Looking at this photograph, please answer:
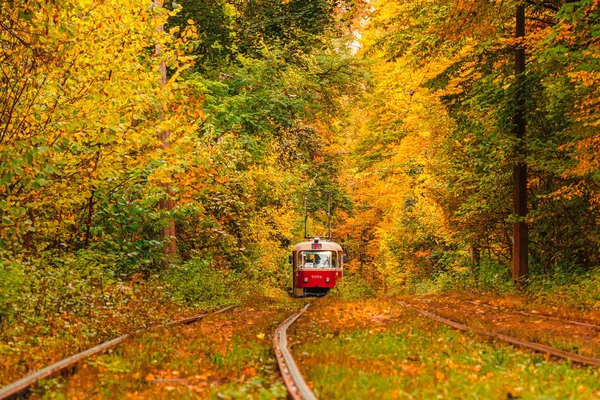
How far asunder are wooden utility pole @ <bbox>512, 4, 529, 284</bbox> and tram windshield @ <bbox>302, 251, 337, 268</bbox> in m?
11.9

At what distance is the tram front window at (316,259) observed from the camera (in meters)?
31.8

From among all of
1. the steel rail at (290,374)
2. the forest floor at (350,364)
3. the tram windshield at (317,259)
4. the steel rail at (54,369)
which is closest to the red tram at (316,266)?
the tram windshield at (317,259)

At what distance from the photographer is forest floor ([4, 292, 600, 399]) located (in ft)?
20.8

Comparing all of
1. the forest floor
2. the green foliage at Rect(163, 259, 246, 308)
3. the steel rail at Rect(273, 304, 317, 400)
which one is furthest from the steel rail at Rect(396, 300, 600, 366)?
the green foliage at Rect(163, 259, 246, 308)

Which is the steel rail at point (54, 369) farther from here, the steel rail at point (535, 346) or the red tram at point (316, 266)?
the red tram at point (316, 266)

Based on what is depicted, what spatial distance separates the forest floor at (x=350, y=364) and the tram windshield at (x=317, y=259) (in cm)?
1824

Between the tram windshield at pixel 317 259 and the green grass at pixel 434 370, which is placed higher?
the green grass at pixel 434 370

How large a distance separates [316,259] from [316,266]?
1.09 feet

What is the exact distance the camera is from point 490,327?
1188 centimetres

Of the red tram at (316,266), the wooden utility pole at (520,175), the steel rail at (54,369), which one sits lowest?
the red tram at (316,266)

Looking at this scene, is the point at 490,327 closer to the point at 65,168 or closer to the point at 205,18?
the point at 65,168

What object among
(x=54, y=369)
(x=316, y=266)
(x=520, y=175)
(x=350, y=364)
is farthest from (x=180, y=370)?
(x=316, y=266)

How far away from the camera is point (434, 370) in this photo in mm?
7504

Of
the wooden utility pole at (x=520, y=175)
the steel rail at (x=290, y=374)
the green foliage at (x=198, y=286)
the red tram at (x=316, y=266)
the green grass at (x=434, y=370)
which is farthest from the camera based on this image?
the red tram at (x=316, y=266)
